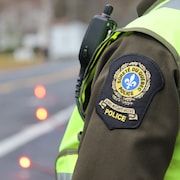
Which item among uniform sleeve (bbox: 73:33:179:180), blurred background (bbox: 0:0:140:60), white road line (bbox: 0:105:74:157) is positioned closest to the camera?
uniform sleeve (bbox: 73:33:179:180)

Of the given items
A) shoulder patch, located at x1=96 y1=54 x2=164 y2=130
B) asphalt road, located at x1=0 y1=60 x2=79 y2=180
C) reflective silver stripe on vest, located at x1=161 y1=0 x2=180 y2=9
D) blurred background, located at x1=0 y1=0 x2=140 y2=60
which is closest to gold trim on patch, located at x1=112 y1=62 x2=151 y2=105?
shoulder patch, located at x1=96 y1=54 x2=164 y2=130

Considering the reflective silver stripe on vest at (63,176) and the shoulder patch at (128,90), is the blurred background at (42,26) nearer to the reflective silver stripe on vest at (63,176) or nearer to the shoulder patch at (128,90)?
the reflective silver stripe on vest at (63,176)

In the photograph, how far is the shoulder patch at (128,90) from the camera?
1446 millimetres

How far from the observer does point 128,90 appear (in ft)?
4.84

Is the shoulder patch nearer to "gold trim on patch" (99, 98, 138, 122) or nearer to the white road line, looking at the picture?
"gold trim on patch" (99, 98, 138, 122)

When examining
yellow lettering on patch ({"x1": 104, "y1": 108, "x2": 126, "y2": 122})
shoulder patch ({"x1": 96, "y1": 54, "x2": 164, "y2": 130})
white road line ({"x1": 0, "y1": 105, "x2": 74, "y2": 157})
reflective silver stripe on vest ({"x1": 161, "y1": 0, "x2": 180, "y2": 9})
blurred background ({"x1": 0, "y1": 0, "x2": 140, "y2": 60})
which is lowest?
blurred background ({"x1": 0, "y1": 0, "x2": 140, "y2": 60})

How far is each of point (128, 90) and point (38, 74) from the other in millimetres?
28175

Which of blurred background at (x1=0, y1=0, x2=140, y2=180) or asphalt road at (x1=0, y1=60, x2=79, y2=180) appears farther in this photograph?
asphalt road at (x1=0, y1=60, x2=79, y2=180)

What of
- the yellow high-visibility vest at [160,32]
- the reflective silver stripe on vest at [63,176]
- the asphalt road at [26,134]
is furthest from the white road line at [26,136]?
the yellow high-visibility vest at [160,32]

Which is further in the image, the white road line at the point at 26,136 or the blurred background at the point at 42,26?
the blurred background at the point at 42,26

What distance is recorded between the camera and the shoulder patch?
1446mm

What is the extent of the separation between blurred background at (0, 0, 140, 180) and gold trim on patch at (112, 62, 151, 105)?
0.47 meters

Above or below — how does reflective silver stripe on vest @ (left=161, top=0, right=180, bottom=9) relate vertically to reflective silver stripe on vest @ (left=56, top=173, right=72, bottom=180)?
above

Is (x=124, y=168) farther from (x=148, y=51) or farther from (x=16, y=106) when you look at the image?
(x=16, y=106)
